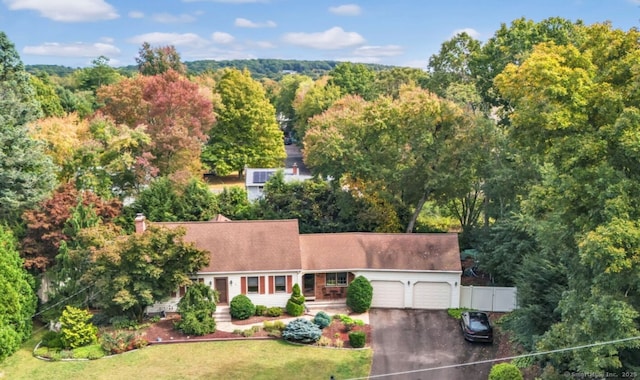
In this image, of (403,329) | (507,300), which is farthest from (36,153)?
(507,300)

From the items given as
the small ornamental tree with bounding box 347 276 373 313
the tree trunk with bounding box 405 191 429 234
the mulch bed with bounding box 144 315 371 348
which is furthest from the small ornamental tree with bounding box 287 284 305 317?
the tree trunk with bounding box 405 191 429 234

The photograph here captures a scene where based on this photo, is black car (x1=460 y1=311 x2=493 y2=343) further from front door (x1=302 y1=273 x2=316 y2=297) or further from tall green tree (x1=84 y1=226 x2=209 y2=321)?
tall green tree (x1=84 y1=226 x2=209 y2=321)

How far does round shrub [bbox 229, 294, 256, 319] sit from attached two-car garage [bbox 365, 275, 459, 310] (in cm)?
653

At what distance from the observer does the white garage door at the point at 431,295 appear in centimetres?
2714

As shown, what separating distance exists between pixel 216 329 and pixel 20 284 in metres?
9.03

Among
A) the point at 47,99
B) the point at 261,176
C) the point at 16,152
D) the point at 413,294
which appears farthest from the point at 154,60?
the point at 413,294

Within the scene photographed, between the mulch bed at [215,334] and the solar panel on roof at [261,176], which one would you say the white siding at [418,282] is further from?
the solar panel on roof at [261,176]

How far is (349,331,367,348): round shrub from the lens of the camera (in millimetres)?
22969

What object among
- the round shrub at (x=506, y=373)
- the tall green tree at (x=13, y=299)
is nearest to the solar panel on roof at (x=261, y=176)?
the tall green tree at (x=13, y=299)

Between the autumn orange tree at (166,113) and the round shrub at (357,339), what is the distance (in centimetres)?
1847

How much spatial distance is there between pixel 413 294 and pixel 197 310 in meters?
11.1

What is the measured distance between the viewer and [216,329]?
24875mm

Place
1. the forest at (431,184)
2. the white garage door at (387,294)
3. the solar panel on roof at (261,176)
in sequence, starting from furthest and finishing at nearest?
the solar panel on roof at (261,176), the white garage door at (387,294), the forest at (431,184)

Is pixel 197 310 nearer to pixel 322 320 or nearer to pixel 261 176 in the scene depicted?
pixel 322 320
